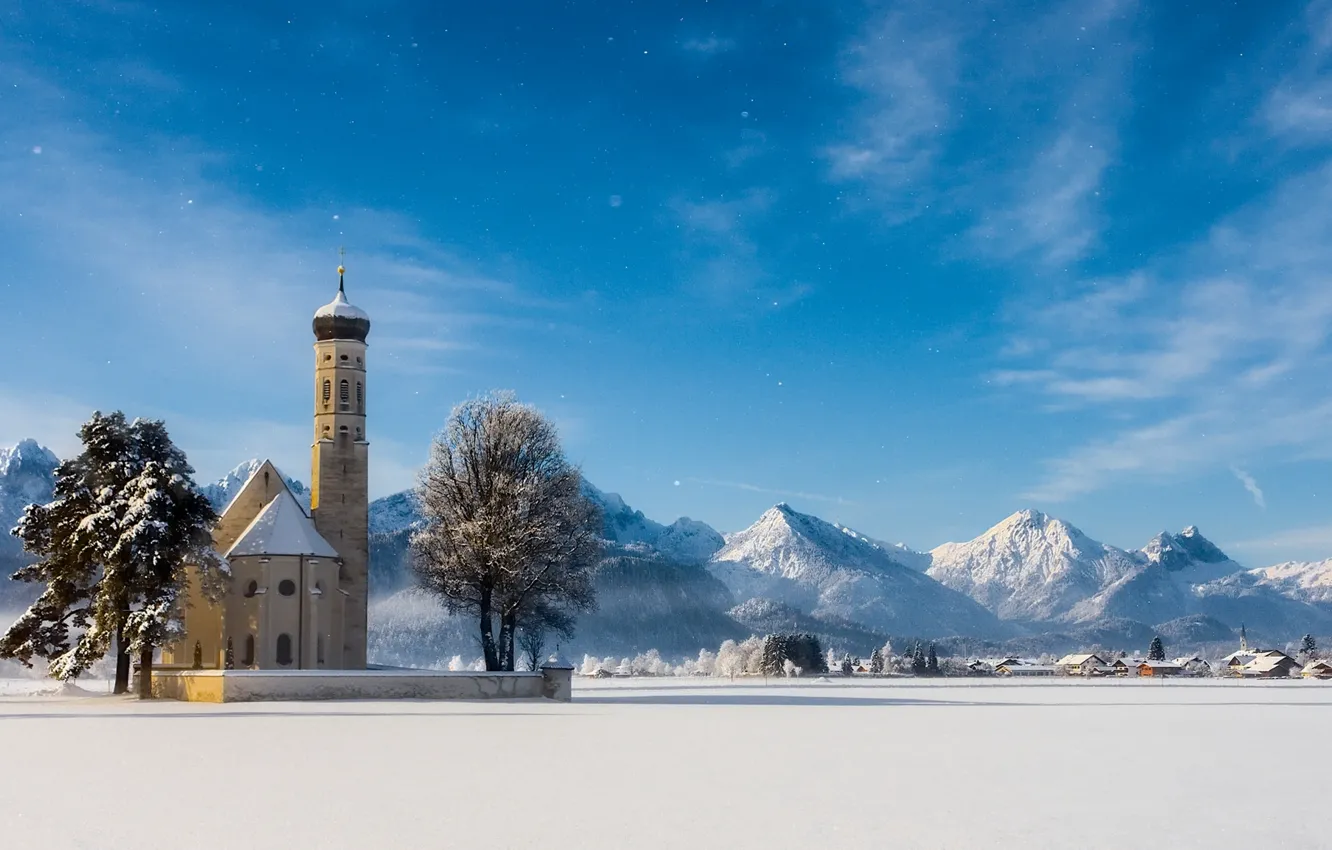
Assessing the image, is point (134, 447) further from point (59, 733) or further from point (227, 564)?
point (59, 733)

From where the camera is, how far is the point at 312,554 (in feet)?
201

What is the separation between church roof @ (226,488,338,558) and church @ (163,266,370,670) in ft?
0.17

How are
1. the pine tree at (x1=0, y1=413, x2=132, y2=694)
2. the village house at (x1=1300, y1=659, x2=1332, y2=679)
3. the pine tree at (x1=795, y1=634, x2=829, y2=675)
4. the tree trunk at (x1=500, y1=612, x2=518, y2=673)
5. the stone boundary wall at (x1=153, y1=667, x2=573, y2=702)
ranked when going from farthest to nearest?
the village house at (x1=1300, y1=659, x2=1332, y2=679)
the pine tree at (x1=795, y1=634, x2=829, y2=675)
the tree trunk at (x1=500, y1=612, x2=518, y2=673)
the pine tree at (x1=0, y1=413, x2=132, y2=694)
the stone boundary wall at (x1=153, y1=667, x2=573, y2=702)

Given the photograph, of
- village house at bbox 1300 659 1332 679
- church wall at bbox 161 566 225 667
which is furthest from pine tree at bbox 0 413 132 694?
village house at bbox 1300 659 1332 679

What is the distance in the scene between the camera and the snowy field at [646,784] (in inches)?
598

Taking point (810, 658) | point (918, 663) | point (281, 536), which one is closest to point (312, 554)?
point (281, 536)

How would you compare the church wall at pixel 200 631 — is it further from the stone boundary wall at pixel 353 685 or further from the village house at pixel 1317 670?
the village house at pixel 1317 670

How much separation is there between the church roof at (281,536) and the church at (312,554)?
Answer: 0.05 meters

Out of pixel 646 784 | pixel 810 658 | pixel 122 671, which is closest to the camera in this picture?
pixel 646 784

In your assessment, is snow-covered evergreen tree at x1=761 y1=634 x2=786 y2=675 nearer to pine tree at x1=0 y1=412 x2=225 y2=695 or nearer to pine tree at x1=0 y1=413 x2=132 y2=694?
pine tree at x1=0 y1=412 x2=225 y2=695

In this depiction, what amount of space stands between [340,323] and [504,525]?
67.1 ft

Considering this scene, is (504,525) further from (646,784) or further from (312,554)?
(646,784)

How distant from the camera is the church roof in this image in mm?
60213

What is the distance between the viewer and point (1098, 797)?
1894cm
